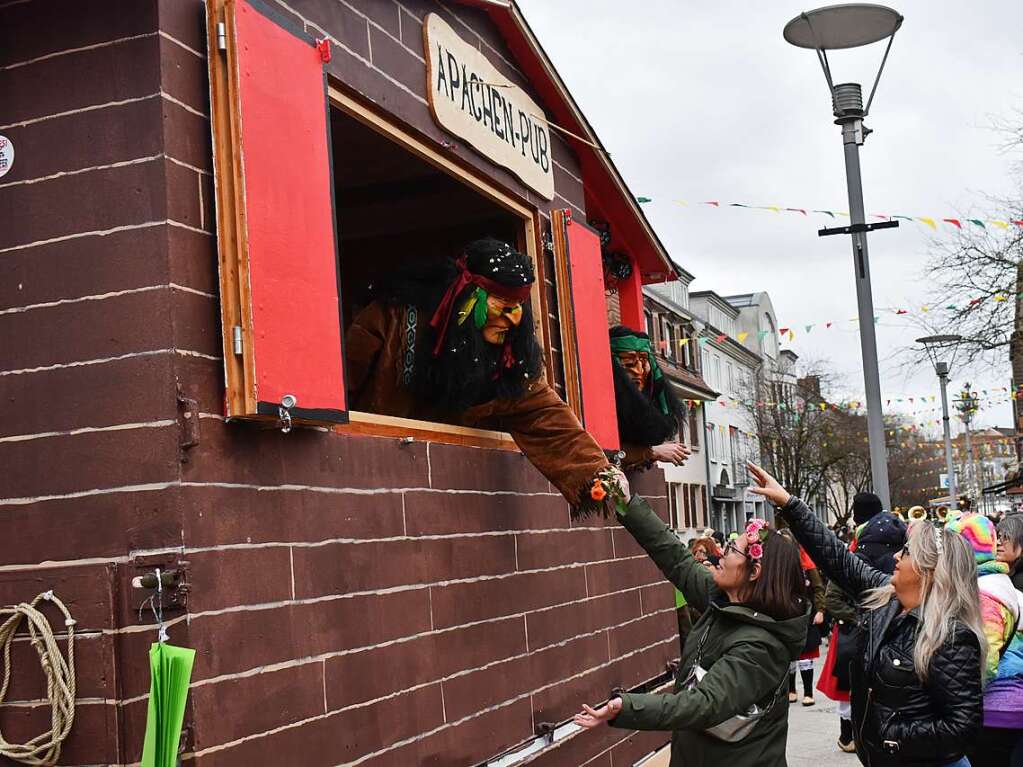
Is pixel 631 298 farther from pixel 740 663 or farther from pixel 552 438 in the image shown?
pixel 740 663

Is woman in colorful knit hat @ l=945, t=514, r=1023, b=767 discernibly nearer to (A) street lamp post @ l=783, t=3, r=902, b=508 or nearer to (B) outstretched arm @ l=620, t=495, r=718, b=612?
(B) outstretched arm @ l=620, t=495, r=718, b=612

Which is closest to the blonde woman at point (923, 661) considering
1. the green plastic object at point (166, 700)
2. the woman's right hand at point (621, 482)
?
the woman's right hand at point (621, 482)

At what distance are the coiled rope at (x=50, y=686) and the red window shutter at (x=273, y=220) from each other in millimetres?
784

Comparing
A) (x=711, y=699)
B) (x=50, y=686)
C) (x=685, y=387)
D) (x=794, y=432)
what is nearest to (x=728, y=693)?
(x=711, y=699)

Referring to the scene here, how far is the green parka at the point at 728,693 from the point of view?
3922mm

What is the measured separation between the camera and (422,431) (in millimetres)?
5258

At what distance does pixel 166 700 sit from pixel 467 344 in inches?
99.9

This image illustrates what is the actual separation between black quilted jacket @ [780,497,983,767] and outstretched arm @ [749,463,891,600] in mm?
693

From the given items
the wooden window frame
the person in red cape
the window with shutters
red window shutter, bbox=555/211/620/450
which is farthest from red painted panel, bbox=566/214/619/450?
the person in red cape

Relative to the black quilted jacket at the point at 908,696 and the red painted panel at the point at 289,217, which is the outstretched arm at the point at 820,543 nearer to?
the black quilted jacket at the point at 908,696

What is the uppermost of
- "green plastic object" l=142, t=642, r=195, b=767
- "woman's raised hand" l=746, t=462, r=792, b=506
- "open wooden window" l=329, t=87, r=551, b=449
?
"open wooden window" l=329, t=87, r=551, b=449

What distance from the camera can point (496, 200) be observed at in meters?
6.48

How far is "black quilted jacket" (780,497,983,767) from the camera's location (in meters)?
4.23

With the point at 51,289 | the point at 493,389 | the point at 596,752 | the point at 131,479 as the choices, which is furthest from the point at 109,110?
the point at 596,752
